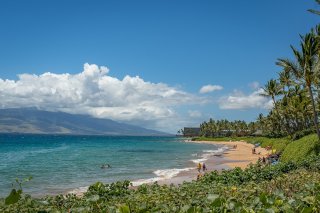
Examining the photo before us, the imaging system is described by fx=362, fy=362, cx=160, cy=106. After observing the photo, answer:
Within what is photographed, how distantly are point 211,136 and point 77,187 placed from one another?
503 feet

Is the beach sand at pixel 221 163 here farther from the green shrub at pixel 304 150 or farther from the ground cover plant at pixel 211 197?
the ground cover plant at pixel 211 197

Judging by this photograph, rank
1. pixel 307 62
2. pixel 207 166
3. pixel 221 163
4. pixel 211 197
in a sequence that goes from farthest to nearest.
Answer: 1. pixel 221 163
2. pixel 207 166
3. pixel 307 62
4. pixel 211 197

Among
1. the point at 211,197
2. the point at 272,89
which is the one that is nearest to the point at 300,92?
the point at 272,89

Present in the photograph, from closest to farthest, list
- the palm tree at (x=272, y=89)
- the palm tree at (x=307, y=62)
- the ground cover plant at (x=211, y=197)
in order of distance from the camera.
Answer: the ground cover plant at (x=211, y=197), the palm tree at (x=307, y=62), the palm tree at (x=272, y=89)

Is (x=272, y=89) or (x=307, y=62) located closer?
(x=307, y=62)

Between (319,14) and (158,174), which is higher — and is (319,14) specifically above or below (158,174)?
above

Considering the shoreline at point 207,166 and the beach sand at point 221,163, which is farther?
the beach sand at point 221,163

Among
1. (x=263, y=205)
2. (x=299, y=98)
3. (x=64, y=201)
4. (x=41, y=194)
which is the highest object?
(x=299, y=98)

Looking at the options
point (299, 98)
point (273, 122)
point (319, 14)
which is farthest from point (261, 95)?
point (319, 14)

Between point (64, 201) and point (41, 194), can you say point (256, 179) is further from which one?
point (41, 194)

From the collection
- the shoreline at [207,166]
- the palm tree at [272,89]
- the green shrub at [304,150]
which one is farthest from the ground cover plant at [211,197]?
the palm tree at [272,89]

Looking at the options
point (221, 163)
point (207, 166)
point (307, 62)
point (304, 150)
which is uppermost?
point (307, 62)

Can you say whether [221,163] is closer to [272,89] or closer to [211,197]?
[272,89]

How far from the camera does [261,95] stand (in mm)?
65312
